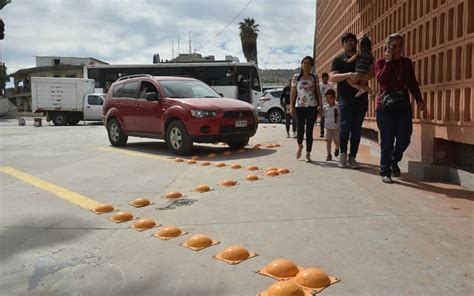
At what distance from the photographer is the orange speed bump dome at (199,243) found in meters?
3.81

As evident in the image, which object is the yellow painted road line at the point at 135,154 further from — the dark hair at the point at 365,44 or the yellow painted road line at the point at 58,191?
the dark hair at the point at 365,44

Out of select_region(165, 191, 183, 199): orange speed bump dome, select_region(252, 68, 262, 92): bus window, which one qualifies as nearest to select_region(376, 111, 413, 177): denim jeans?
select_region(165, 191, 183, 199): orange speed bump dome

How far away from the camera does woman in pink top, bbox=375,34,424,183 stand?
5.50 meters

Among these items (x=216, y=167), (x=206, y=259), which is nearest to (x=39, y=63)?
(x=216, y=167)

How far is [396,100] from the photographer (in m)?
5.52

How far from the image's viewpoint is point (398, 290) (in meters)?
2.83

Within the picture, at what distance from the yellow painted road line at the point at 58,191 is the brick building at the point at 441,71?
4.28 metres

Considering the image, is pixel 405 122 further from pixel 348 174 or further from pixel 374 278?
pixel 374 278

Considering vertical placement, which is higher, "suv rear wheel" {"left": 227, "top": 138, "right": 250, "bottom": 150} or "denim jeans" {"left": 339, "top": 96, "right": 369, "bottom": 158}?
"denim jeans" {"left": 339, "top": 96, "right": 369, "bottom": 158}

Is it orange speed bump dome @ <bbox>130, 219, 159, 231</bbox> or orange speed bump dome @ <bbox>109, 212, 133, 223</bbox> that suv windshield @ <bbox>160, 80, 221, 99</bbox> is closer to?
orange speed bump dome @ <bbox>109, 212, 133, 223</bbox>

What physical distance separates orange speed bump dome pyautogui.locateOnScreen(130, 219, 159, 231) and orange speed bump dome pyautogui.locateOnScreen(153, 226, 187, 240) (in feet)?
0.81

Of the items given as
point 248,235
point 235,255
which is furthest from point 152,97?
point 235,255

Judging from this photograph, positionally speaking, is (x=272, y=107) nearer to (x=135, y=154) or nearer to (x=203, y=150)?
(x=203, y=150)

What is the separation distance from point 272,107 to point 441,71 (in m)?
16.7
